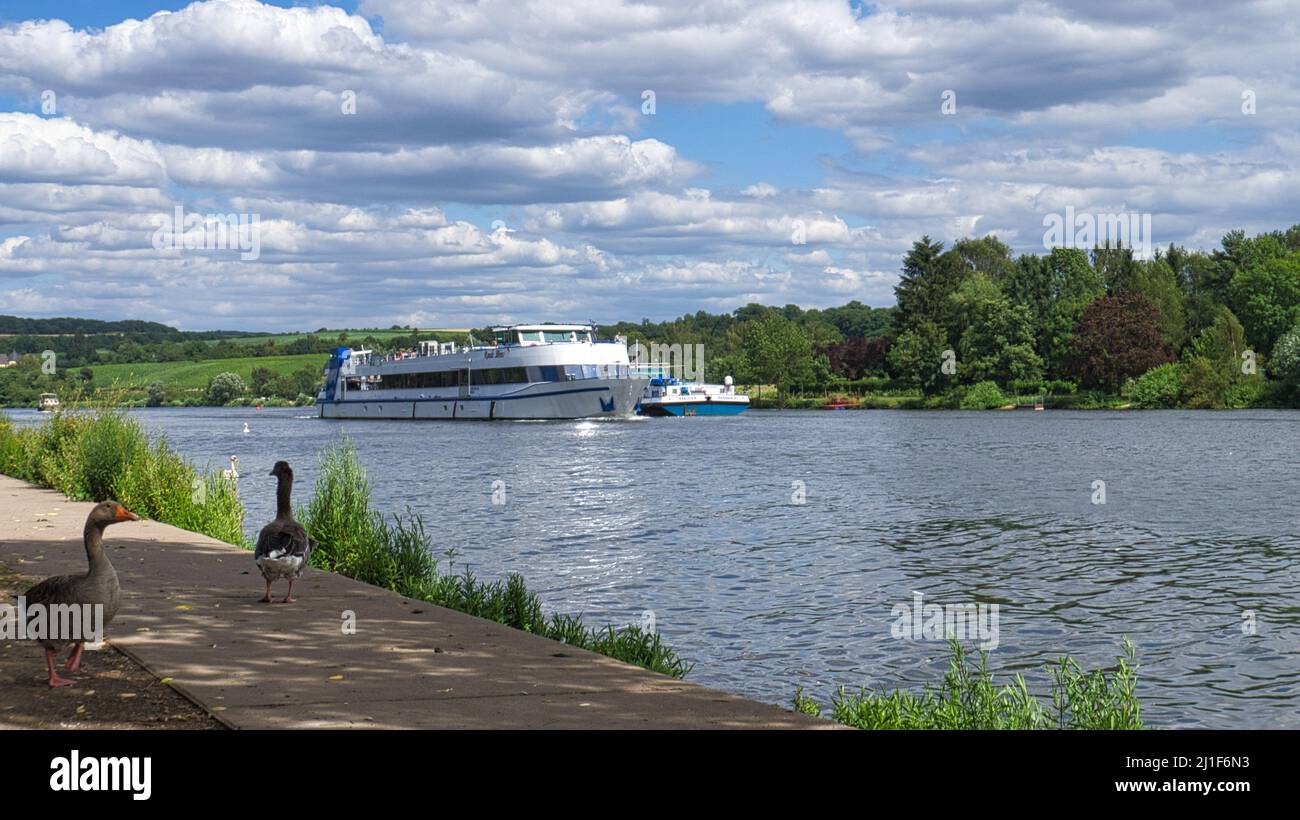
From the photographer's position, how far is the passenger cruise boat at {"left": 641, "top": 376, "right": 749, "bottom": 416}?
107 meters

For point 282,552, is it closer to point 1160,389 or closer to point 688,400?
point 1160,389

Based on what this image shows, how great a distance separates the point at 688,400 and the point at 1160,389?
124 ft

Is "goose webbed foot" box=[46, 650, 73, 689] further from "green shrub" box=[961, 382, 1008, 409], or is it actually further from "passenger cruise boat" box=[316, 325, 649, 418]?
"green shrub" box=[961, 382, 1008, 409]

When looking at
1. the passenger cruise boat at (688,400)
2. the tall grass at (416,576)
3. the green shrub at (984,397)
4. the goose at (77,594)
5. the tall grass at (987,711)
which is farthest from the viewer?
the green shrub at (984,397)

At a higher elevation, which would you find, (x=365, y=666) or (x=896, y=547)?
(x=365, y=666)

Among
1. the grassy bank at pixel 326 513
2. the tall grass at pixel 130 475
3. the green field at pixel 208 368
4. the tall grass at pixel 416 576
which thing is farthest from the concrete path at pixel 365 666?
the green field at pixel 208 368

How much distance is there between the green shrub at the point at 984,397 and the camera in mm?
109250

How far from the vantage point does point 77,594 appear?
333 inches

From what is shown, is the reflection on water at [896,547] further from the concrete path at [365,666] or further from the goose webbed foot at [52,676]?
the goose webbed foot at [52,676]

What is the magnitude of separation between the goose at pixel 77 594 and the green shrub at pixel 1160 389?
97854 millimetres

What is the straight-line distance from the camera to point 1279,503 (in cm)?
3061

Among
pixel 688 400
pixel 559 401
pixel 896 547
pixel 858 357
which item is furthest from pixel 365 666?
pixel 858 357

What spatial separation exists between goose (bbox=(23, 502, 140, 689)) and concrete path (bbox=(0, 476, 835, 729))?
53 centimetres

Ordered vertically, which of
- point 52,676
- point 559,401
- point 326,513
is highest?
point 559,401
